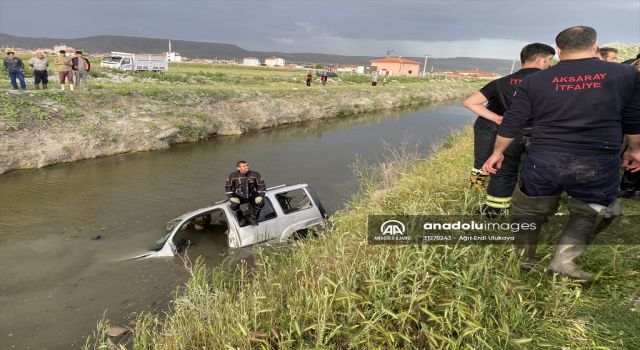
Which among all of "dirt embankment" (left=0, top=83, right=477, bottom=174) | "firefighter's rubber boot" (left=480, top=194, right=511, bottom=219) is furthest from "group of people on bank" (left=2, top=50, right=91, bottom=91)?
"firefighter's rubber boot" (left=480, top=194, right=511, bottom=219)

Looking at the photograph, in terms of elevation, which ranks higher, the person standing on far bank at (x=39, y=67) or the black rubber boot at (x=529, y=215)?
the person standing on far bank at (x=39, y=67)

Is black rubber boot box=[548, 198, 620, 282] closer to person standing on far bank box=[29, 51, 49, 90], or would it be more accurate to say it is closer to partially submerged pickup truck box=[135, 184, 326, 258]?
partially submerged pickup truck box=[135, 184, 326, 258]

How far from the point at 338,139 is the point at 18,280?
1843cm

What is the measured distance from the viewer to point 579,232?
340 cm

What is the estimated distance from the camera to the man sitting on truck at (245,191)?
27.8 ft

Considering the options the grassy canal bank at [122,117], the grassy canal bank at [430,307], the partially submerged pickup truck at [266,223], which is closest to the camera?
the grassy canal bank at [430,307]

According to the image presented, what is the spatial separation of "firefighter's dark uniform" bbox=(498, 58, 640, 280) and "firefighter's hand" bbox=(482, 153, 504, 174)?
0.27 meters

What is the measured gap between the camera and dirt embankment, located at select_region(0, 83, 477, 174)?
1545 cm

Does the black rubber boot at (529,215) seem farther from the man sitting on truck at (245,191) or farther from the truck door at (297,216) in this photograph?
the man sitting on truck at (245,191)

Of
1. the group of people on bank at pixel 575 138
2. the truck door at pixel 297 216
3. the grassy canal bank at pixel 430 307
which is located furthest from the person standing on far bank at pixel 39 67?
the group of people on bank at pixel 575 138

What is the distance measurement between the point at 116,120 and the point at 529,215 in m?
19.6

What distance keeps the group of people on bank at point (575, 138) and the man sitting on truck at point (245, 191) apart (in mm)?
5803

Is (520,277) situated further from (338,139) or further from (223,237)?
(338,139)

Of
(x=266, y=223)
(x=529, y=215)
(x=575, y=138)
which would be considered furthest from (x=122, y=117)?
(x=575, y=138)
